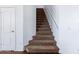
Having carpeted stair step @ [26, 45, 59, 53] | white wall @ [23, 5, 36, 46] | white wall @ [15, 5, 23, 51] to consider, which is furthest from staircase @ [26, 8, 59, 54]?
white wall @ [15, 5, 23, 51]

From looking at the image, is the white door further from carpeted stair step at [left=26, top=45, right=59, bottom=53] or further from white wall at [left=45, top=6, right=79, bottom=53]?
white wall at [left=45, top=6, right=79, bottom=53]

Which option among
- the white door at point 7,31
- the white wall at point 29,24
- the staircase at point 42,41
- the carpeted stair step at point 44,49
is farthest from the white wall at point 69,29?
A: the white door at point 7,31

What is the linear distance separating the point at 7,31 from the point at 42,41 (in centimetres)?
147

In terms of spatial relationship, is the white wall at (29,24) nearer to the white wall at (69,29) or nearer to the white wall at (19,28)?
the white wall at (19,28)

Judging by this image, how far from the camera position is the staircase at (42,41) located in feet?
17.3

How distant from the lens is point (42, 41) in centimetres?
599

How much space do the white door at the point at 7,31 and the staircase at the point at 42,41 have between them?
30.6 inches

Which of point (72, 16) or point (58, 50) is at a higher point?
point (72, 16)

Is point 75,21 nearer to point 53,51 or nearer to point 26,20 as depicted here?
point 53,51

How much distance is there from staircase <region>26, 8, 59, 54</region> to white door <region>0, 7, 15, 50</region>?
0.78m

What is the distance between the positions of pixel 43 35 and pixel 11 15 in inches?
58.0

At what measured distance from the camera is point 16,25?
634 centimetres

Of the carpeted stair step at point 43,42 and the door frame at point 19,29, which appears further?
the door frame at point 19,29
